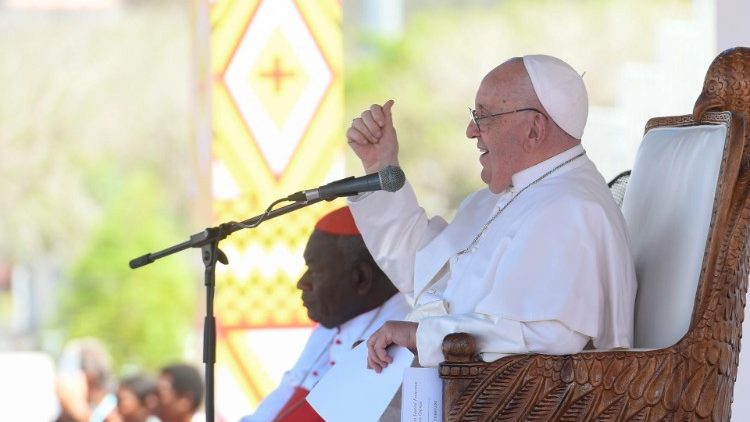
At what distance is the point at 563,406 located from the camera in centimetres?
257

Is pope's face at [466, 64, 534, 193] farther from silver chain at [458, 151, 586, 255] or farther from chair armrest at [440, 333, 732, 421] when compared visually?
chair armrest at [440, 333, 732, 421]

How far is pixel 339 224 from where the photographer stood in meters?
3.71

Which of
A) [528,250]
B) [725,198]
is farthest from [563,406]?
[725,198]

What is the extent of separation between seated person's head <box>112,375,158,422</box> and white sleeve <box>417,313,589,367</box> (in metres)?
3.29

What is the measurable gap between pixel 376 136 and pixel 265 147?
2.53 meters

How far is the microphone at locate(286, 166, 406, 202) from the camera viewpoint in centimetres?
278

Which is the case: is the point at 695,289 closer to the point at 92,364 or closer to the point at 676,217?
the point at 676,217

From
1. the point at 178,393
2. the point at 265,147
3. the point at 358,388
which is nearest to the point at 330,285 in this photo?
the point at 358,388

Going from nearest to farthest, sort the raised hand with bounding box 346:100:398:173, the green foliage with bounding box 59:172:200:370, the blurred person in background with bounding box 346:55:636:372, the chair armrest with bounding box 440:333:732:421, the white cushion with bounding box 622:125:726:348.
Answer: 1. the chair armrest with bounding box 440:333:732:421
2. the blurred person in background with bounding box 346:55:636:372
3. the white cushion with bounding box 622:125:726:348
4. the raised hand with bounding box 346:100:398:173
5. the green foliage with bounding box 59:172:200:370

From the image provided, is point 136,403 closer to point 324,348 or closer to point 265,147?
point 265,147

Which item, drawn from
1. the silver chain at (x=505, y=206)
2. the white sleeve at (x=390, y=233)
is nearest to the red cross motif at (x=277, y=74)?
the white sleeve at (x=390, y=233)

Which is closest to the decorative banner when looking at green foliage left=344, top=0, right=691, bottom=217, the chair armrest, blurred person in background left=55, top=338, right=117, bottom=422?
blurred person in background left=55, top=338, right=117, bottom=422

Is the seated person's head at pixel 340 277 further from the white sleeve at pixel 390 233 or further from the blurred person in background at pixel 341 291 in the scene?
the white sleeve at pixel 390 233

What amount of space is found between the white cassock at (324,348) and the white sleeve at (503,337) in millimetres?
915
